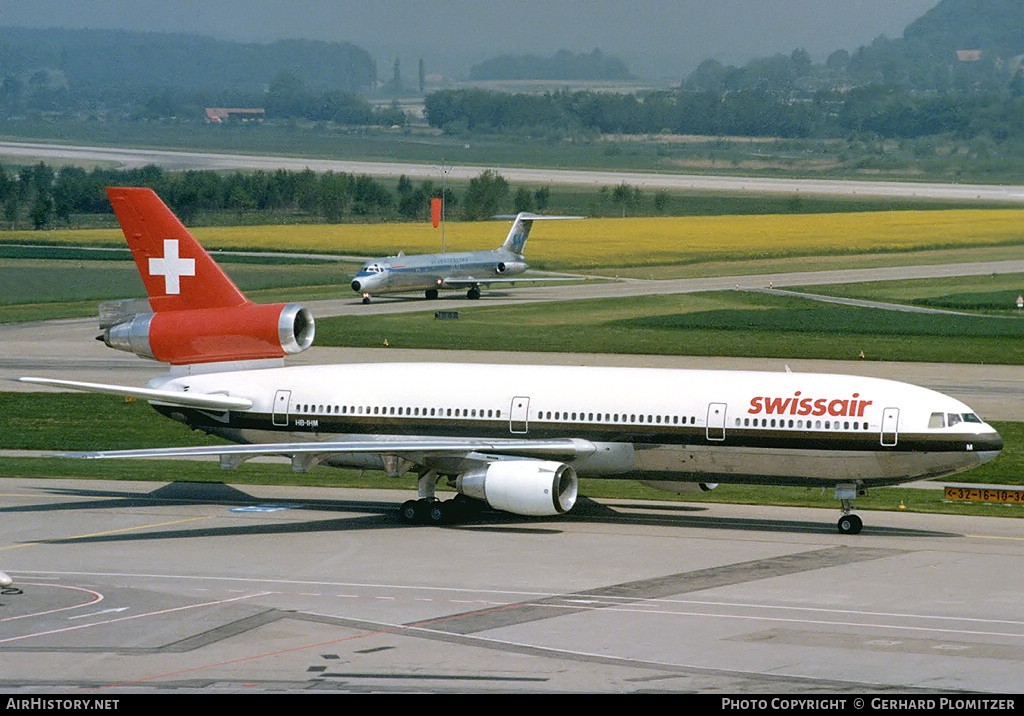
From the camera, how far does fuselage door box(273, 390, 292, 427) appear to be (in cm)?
4581

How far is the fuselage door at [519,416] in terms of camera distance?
143 feet

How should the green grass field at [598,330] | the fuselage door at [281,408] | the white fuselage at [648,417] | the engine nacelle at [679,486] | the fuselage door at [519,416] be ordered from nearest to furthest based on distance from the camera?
the white fuselage at [648,417] → the engine nacelle at [679,486] → the fuselage door at [519,416] → the fuselage door at [281,408] → the green grass field at [598,330]

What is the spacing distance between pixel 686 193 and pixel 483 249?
140 feet

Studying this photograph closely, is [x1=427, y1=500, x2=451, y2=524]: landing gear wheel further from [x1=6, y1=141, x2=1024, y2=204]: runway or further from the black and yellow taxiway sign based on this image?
[x1=6, y1=141, x2=1024, y2=204]: runway

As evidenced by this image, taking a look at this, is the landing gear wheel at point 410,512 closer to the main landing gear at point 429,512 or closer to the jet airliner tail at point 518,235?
the main landing gear at point 429,512

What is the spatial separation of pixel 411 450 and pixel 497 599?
9.45m

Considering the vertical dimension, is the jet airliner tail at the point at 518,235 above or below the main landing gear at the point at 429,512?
above

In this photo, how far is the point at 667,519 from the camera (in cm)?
4438

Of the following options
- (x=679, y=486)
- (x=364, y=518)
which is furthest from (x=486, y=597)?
(x=364, y=518)

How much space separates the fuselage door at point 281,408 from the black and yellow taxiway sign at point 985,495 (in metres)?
20.8

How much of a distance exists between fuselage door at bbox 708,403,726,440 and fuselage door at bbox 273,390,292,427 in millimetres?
12893

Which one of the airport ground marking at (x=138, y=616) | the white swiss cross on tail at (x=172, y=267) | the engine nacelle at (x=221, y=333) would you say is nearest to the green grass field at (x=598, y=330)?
the engine nacelle at (x=221, y=333)
